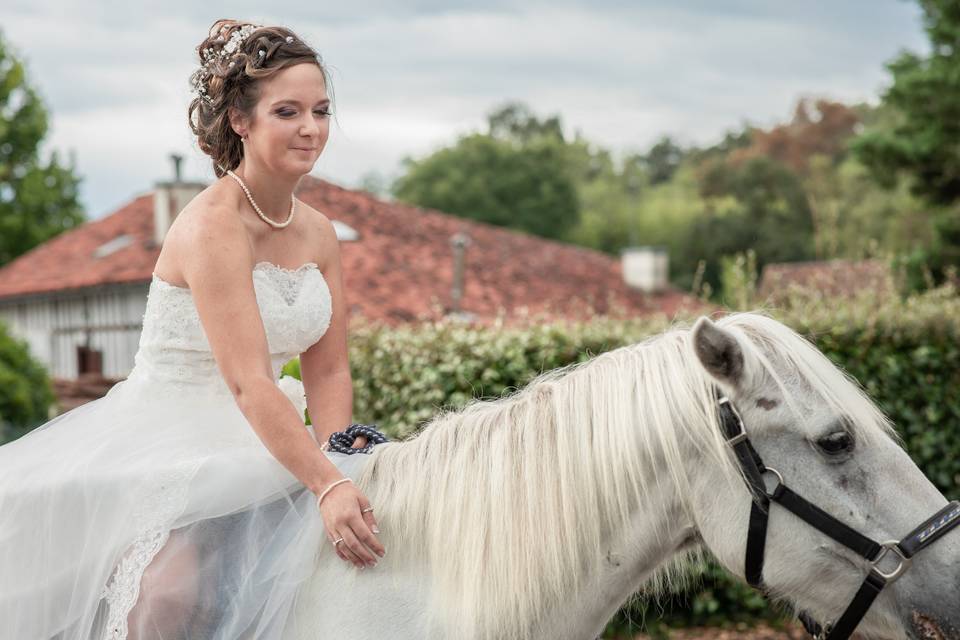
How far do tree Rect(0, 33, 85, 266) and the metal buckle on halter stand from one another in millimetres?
28467

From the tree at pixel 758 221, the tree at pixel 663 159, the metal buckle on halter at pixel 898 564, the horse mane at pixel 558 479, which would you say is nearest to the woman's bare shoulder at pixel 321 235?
the horse mane at pixel 558 479

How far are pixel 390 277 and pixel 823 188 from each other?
27166mm

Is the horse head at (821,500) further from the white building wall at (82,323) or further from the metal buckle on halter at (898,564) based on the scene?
the white building wall at (82,323)

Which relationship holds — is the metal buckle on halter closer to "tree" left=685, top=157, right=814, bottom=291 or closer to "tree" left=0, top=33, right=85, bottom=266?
"tree" left=0, top=33, right=85, bottom=266

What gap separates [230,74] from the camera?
244cm

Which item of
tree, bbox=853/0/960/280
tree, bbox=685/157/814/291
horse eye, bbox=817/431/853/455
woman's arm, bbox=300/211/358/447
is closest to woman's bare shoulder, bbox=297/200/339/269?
woman's arm, bbox=300/211/358/447

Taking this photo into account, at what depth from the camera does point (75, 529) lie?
7.59ft

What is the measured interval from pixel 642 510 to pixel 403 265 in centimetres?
1844

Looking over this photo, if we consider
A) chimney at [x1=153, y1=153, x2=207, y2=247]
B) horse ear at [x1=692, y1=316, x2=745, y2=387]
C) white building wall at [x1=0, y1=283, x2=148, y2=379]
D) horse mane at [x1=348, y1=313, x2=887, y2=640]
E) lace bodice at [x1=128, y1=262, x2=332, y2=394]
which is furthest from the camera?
white building wall at [x1=0, y1=283, x2=148, y2=379]

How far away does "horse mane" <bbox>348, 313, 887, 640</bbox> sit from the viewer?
2.14 meters

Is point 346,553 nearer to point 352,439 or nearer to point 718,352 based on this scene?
point 352,439

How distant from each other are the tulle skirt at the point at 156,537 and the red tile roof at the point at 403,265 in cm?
1432

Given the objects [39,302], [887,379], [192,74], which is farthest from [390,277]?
[192,74]

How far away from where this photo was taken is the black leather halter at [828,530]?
2.05 m
